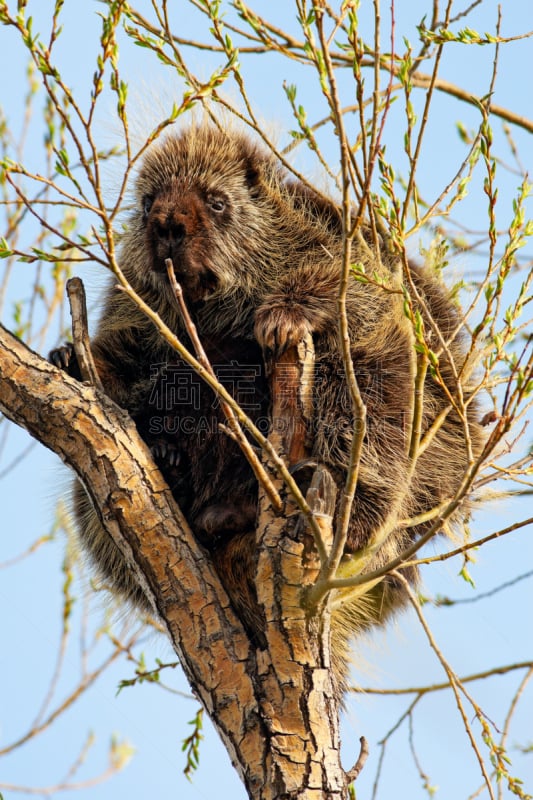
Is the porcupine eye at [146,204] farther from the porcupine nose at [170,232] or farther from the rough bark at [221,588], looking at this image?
the rough bark at [221,588]

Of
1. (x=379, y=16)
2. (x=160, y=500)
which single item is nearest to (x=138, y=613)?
(x=160, y=500)

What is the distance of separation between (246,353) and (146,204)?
0.63 meters

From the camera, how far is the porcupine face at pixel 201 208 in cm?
269

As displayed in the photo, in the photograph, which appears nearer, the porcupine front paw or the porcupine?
the porcupine front paw

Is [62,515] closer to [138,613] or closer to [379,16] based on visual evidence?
[138,613]

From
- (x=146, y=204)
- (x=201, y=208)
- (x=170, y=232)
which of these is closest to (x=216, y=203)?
(x=201, y=208)

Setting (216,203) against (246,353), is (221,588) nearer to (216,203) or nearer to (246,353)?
(246,353)

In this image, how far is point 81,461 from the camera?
6.89 feet

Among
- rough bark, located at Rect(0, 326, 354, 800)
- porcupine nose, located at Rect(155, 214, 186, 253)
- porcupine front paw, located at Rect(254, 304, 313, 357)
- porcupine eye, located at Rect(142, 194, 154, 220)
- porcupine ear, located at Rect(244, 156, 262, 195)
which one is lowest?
rough bark, located at Rect(0, 326, 354, 800)

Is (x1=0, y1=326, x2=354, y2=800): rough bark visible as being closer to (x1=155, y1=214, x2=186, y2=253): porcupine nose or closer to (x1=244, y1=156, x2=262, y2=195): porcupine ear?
(x1=155, y1=214, x2=186, y2=253): porcupine nose

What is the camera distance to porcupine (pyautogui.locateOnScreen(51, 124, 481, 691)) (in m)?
2.48

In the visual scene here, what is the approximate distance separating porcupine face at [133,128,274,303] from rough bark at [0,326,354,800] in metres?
0.67

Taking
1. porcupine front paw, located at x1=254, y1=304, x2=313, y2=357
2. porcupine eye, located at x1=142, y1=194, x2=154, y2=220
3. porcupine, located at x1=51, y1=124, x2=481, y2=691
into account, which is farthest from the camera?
porcupine eye, located at x1=142, y1=194, x2=154, y2=220

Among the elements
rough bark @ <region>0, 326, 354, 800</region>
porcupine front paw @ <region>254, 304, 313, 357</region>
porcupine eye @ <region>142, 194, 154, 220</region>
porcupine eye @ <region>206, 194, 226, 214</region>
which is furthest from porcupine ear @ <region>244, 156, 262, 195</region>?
rough bark @ <region>0, 326, 354, 800</region>
